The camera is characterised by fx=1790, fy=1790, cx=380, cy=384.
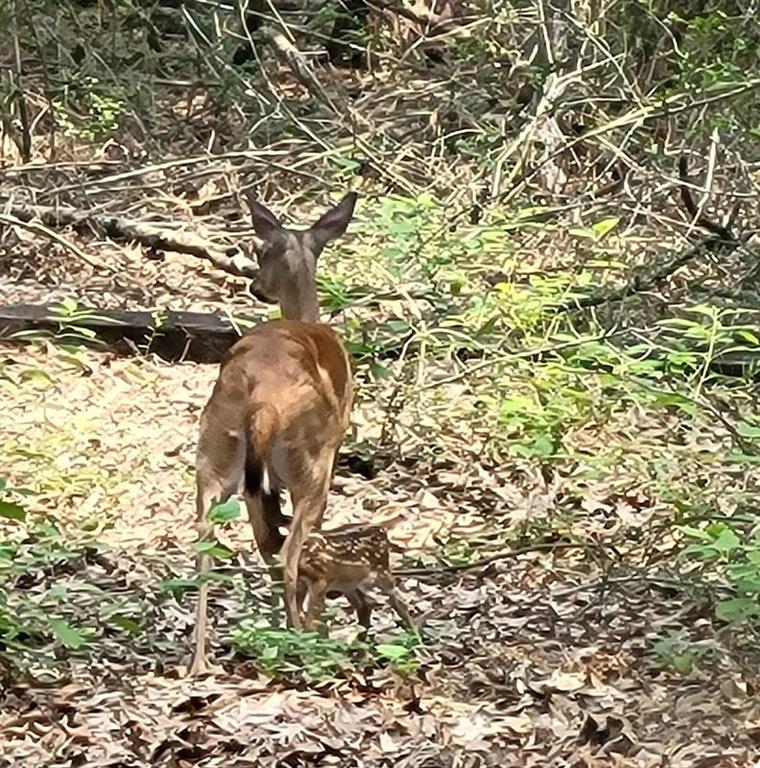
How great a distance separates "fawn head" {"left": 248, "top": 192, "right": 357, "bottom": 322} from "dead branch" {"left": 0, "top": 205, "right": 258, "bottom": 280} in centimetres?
336

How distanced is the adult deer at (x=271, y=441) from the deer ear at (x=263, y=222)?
56.9 inches

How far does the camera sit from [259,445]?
5957 millimetres

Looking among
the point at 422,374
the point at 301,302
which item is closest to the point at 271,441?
the point at 301,302

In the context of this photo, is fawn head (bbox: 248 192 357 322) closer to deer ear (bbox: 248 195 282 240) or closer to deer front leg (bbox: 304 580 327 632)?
deer ear (bbox: 248 195 282 240)

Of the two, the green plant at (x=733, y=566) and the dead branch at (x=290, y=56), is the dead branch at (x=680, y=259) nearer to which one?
the green plant at (x=733, y=566)

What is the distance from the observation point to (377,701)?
553 cm

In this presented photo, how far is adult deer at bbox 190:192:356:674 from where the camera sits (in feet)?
19.7

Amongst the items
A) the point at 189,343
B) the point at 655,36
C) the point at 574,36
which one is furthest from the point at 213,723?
the point at 655,36

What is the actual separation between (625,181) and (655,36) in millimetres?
1767

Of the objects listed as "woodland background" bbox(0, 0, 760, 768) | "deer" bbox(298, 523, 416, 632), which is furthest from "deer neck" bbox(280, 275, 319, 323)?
"deer" bbox(298, 523, 416, 632)

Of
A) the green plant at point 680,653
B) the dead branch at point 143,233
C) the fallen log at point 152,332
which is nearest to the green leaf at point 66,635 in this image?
the green plant at point 680,653

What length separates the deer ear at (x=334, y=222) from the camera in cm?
816

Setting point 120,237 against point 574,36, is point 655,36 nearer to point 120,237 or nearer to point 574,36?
point 574,36

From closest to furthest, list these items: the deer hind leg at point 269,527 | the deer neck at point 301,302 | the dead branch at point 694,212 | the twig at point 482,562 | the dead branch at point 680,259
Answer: the deer hind leg at point 269,527
the twig at point 482,562
the deer neck at point 301,302
the dead branch at point 680,259
the dead branch at point 694,212
